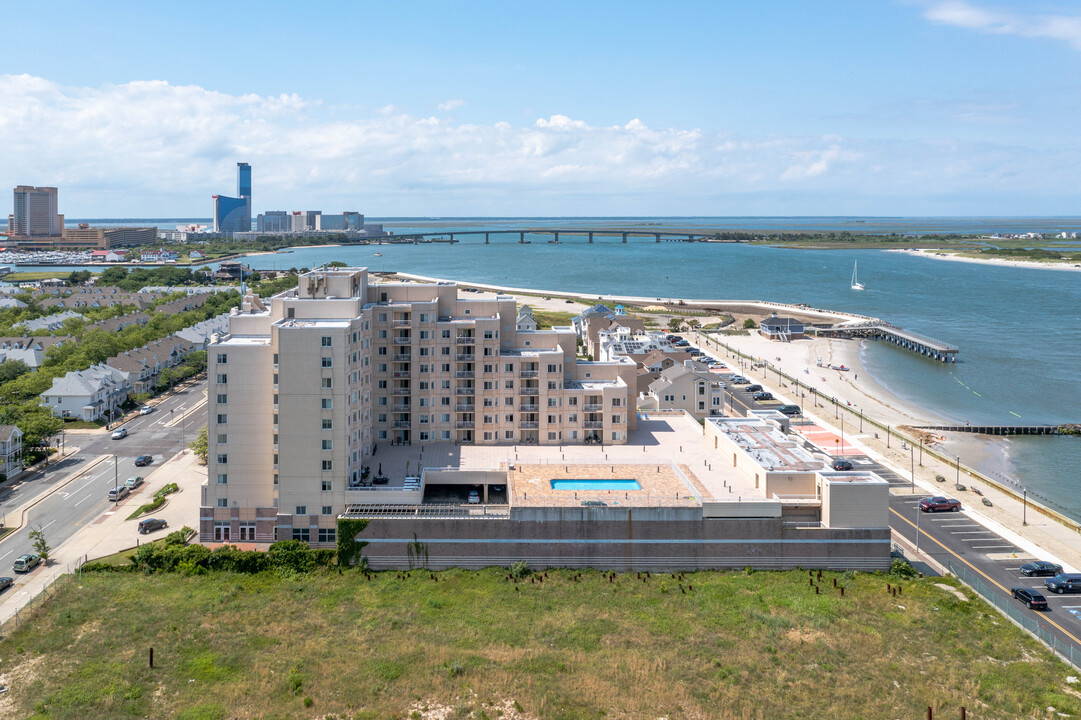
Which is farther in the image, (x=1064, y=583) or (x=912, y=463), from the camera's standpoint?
(x=912, y=463)

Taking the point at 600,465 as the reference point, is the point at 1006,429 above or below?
below

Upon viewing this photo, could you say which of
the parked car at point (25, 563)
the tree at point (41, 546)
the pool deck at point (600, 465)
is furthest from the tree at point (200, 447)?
the parked car at point (25, 563)

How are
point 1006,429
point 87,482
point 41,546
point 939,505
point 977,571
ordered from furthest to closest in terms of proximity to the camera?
point 1006,429, point 87,482, point 939,505, point 977,571, point 41,546

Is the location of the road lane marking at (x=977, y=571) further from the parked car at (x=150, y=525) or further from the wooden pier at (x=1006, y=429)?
the parked car at (x=150, y=525)

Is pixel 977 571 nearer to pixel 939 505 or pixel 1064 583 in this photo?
pixel 1064 583

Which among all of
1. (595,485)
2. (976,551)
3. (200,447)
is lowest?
(976,551)

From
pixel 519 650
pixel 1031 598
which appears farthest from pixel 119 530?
pixel 1031 598

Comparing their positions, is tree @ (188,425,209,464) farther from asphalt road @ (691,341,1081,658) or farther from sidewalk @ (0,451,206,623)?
asphalt road @ (691,341,1081,658)

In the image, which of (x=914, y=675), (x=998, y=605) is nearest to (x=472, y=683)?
(x=914, y=675)
